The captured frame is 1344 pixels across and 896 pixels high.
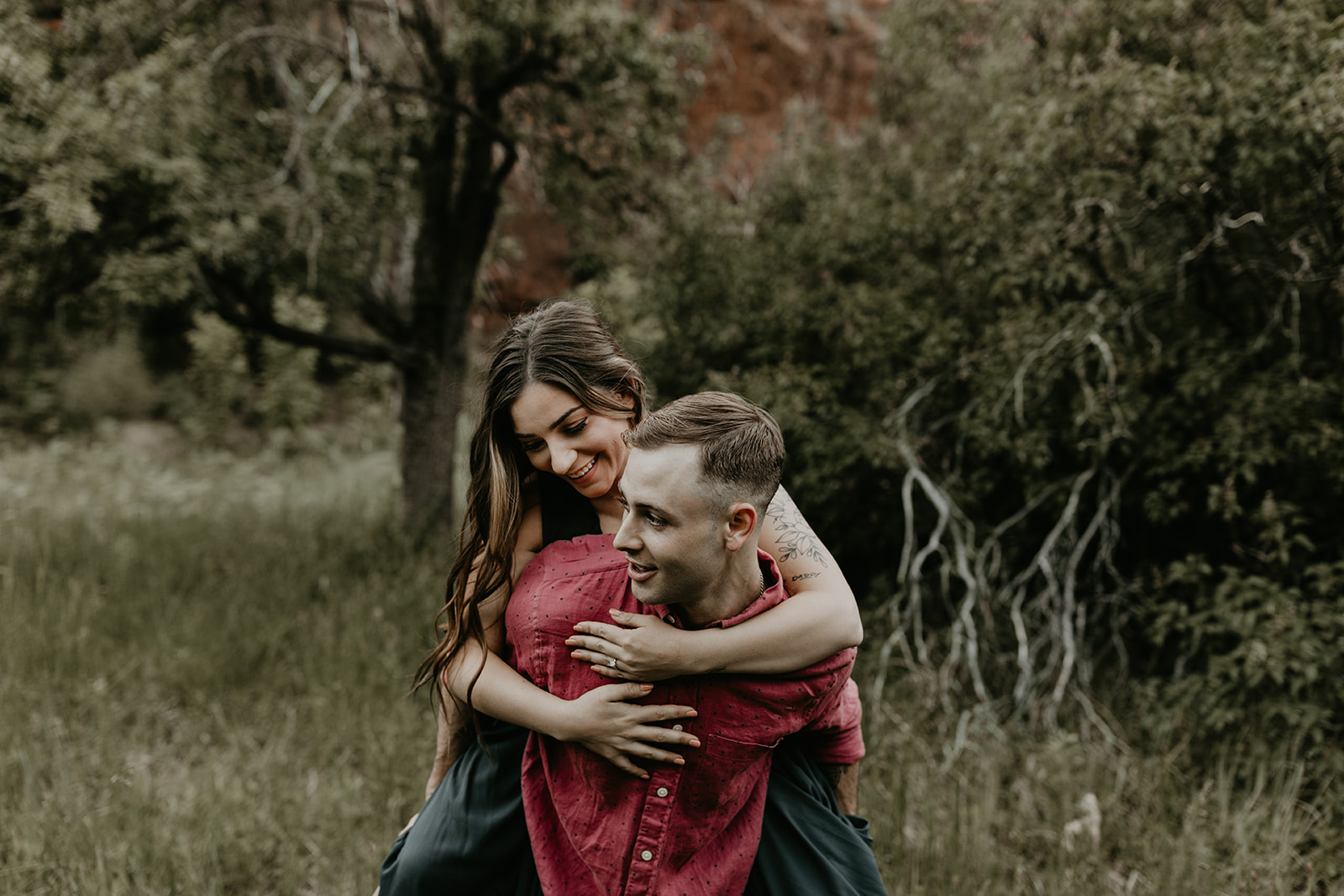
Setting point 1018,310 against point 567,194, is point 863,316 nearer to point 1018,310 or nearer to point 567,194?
point 1018,310

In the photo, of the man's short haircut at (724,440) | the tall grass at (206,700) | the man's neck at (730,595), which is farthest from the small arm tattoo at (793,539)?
the tall grass at (206,700)

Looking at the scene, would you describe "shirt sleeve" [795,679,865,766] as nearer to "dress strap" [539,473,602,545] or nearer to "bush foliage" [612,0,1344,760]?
"dress strap" [539,473,602,545]

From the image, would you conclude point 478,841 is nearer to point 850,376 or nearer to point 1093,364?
point 1093,364

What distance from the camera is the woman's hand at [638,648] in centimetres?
150

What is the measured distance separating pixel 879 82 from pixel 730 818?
6.48 metres

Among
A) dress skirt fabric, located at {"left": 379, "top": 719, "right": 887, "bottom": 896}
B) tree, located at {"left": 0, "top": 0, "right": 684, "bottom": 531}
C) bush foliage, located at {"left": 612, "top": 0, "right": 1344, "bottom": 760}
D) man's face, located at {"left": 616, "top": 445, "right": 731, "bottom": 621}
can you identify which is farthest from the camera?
tree, located at {"left": 0, "top": 0, "right": 684, "bottom": 531}

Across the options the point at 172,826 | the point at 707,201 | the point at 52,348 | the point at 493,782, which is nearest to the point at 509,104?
the point at 707,201

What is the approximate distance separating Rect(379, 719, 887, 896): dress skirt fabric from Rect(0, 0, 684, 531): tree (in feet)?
12.7

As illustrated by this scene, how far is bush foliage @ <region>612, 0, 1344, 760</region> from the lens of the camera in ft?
12.0

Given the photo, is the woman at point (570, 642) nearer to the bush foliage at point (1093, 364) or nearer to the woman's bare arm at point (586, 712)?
the woman's bare arm at point (586, 712)

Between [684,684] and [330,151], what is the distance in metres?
4.93

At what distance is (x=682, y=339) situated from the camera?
19.6ft

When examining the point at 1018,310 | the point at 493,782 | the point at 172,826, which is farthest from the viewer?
the point at 1018,310

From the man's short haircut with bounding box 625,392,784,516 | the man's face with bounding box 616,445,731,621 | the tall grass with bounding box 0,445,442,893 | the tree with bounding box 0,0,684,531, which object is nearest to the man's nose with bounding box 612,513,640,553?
the man's face with bounding box 616,445,731,621
